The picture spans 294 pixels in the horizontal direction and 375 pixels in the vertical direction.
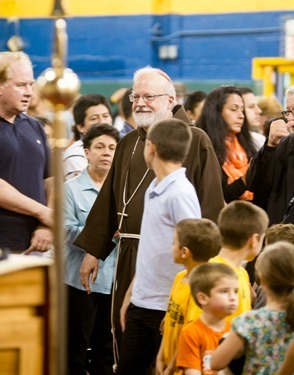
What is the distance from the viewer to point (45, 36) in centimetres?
1689

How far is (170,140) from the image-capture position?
15.6ft

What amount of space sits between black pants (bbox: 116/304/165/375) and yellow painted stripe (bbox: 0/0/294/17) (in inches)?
454

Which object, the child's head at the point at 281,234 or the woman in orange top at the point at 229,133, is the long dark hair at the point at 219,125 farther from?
the child's head at the point at 281,234

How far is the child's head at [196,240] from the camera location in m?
4.52

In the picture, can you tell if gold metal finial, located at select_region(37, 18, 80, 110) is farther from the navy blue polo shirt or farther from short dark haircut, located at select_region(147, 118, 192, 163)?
the navy blue polo shirt

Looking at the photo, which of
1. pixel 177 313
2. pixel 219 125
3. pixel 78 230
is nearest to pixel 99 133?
pixel 78 230

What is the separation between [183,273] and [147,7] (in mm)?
12439

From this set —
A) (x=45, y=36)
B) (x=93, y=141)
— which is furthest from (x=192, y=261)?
(x=45, y=36)

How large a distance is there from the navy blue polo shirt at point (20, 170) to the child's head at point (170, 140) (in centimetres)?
111

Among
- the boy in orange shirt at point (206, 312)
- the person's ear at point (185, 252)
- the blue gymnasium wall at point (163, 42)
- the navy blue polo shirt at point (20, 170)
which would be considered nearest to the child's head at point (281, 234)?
the person's ear at point (185, 252)

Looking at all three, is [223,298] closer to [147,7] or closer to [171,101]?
[171,101]

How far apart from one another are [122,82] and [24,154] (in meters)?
9.92

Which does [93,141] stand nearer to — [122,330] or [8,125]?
[8,125]

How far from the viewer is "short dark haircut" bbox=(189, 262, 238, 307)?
4227 millimetres
